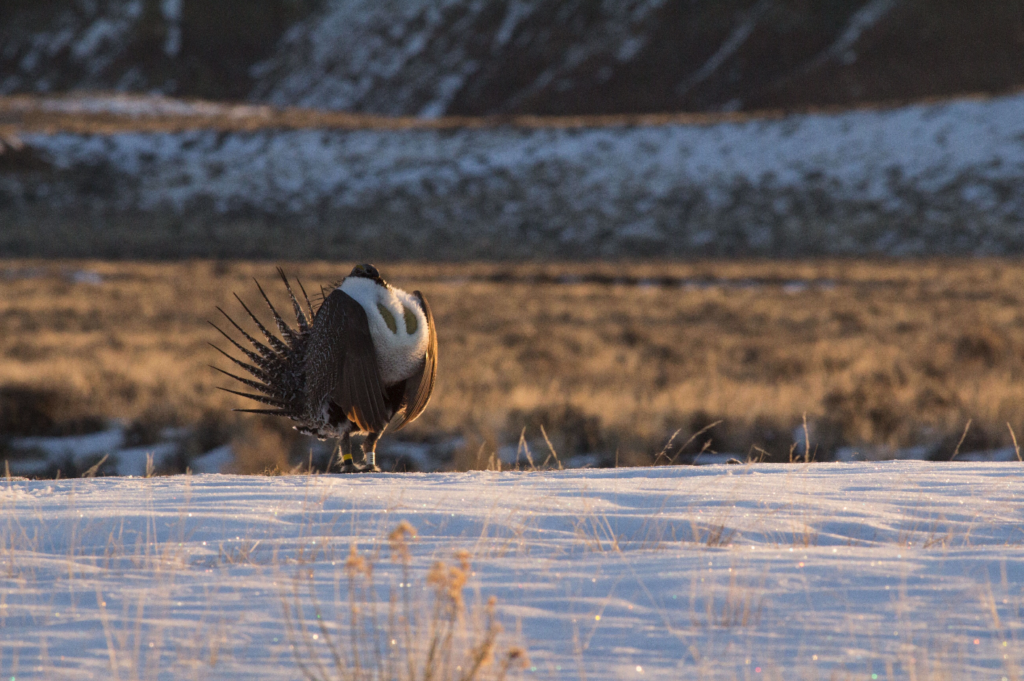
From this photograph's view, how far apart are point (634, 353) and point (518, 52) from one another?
82.8 meters

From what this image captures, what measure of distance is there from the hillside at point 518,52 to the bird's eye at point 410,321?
2936 inches

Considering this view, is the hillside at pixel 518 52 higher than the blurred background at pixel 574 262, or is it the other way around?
the hillside at pixel 518 52

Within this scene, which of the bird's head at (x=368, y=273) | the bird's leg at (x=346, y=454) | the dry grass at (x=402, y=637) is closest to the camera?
the dry grass at (x=402, y=637)

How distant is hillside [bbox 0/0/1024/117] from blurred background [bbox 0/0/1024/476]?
78 cm

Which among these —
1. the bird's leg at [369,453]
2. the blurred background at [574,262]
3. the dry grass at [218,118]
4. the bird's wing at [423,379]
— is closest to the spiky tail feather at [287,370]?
the bird's leg at [369,453]

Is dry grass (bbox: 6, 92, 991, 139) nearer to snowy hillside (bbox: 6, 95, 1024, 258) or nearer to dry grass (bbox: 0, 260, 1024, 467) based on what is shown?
snowy hillside (bbox: 6, 95, 1024, 258)

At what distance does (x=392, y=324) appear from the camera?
385cm

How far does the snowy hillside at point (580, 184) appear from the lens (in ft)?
90.6

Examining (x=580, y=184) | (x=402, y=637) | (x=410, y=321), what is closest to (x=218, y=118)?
(x=580, y=184)

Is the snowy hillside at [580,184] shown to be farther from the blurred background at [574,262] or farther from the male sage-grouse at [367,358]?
the male sage-grouse at [367,358]

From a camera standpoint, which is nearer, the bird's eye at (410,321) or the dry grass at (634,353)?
the bird's eye at (410,321)

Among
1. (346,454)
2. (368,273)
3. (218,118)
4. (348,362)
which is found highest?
(218,118)

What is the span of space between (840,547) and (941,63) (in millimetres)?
83802

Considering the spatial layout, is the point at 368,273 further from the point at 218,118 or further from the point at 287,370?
the point at 218,118
